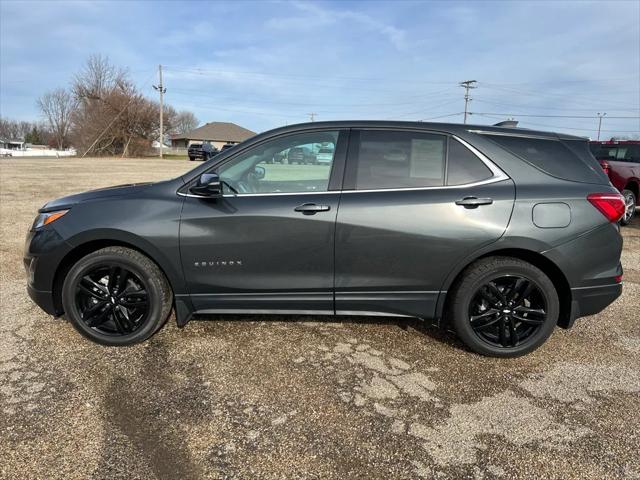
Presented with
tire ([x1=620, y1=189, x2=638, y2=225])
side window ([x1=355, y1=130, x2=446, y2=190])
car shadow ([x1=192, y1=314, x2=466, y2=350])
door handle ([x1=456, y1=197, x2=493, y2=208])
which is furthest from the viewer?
tire ([x1=620, y1=189, x2=638, y2=225])

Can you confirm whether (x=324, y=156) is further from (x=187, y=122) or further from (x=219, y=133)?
(x=187, y=122)

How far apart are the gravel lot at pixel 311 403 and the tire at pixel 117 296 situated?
17 cm

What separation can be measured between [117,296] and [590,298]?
11.7 feet

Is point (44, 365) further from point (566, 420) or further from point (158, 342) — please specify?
point (566, 420)

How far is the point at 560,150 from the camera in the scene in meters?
3.38

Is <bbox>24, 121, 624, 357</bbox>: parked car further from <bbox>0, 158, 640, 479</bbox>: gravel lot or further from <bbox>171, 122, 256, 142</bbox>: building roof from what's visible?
<bbox>171, 122, 256, 142</bbox>: building roof

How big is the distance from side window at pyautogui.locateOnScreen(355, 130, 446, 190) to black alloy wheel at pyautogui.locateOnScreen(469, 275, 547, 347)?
0.90m

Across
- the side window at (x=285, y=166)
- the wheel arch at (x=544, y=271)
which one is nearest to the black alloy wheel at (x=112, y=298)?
the side window at (x=285, y=166)

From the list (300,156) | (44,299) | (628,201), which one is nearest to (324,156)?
(300,156)

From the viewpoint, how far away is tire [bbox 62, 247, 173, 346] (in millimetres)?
3324

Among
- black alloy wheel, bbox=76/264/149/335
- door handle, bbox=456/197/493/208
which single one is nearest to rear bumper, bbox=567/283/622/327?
door handle, bbox=456/197/493/208

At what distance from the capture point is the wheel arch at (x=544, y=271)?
3248mm

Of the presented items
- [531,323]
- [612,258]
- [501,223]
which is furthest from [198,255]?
[612,258]

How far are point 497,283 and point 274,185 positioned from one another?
1833mm
